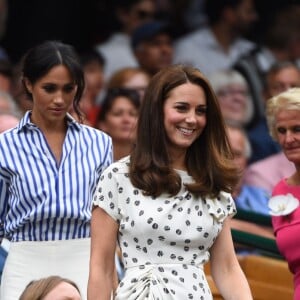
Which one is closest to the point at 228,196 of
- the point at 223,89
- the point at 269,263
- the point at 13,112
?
the point at 269,263

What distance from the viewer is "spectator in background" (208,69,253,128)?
11.9 m

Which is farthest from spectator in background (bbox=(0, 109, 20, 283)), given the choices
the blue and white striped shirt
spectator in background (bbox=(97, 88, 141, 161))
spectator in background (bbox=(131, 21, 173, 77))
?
spectator in background (bbox=(131, 21, 173, 77))

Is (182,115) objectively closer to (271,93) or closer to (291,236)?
(291,236)

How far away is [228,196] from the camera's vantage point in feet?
22.2

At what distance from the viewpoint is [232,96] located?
11.9m

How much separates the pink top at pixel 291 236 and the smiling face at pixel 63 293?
1.40 meters

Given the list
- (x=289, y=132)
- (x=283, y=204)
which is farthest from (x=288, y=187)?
(x=289, y=132)

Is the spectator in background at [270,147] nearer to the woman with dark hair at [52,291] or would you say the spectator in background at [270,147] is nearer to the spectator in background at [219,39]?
the spectator in background at [219,39]

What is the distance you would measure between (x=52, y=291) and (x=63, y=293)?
0.15 feet

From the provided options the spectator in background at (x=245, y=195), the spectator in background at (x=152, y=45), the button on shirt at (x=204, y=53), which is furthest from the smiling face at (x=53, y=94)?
the button on shirt at (x=204, y=53)

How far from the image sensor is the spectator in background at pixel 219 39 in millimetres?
12930

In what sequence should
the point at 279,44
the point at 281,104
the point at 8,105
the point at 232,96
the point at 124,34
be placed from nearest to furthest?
the point at 281,104
the point at 8,105
the point at 232,96
the point at 124,34
the point at 279,44

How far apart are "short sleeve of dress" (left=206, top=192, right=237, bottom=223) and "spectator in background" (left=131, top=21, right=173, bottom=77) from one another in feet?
19.5

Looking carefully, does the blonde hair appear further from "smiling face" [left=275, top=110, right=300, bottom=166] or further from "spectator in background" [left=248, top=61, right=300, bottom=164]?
"spectator in background" [left=248, top=61, right=300, bottom=164]
